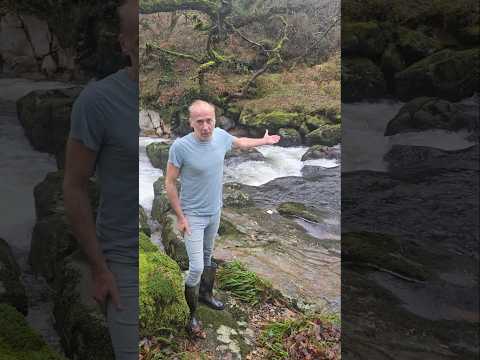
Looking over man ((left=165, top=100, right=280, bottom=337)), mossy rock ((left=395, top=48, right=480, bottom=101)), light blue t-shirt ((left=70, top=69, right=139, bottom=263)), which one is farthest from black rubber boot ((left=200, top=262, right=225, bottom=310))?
mossy rock ((left=395, top=48, right=480, bottom=101))

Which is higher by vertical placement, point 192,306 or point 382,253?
point 382,253

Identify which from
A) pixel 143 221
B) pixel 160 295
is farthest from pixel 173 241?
pixel 160 295

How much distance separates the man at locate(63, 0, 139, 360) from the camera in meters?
3.67

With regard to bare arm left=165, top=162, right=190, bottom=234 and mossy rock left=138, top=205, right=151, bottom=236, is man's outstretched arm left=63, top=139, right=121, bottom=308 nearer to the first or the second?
mossy rock left=138, top=205, right=151, bottom=236

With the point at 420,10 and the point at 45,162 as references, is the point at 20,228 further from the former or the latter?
the point at 420,10

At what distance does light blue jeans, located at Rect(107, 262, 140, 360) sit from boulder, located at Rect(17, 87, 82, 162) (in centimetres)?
91

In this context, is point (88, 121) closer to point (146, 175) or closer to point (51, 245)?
point (146, 175)

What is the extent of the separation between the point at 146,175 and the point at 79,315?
1.05 metres

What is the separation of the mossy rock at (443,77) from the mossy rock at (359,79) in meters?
0.13

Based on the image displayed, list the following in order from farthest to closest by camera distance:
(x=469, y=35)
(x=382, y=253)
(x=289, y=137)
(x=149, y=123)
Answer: (x=149, y=123) → (x=289, y=137) → (x=382, y=253) → (x=469, y=35)

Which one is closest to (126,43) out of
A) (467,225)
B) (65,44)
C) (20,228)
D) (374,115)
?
(65,44)

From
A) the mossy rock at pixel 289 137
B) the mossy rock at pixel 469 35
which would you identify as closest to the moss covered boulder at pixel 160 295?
the mossy rock at pixel 289 137

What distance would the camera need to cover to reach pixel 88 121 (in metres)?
3.65

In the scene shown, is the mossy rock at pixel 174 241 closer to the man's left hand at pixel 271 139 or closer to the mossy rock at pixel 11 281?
the man's left hand at pixel 271 139
